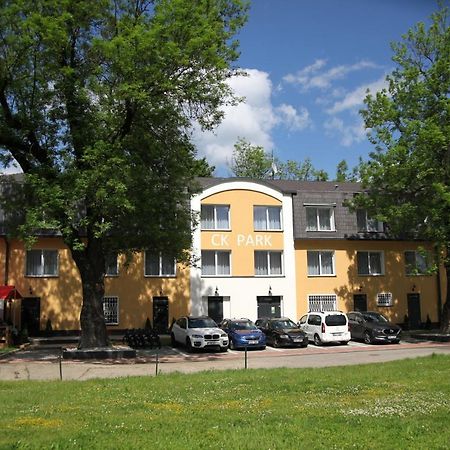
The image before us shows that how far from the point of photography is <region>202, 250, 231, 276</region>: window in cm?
3503

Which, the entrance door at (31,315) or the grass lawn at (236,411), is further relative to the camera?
the entrance door at (31,315)

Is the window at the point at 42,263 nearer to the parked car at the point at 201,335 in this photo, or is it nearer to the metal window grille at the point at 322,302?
the parked car at the point at 201,335

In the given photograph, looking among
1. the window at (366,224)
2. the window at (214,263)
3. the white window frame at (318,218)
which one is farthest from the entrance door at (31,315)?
the window at (366,224)

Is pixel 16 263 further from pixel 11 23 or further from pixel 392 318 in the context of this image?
pixel 392 318

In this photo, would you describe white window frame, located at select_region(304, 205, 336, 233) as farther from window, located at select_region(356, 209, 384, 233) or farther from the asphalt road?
the asphalt road

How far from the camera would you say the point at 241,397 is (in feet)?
37.6

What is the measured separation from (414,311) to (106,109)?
1038 inches

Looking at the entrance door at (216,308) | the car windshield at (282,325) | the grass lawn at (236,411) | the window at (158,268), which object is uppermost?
the window at (158,268)

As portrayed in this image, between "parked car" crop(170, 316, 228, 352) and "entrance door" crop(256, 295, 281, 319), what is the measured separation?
8407mm

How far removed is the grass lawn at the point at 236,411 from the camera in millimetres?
7207

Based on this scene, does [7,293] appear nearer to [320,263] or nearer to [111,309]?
[111,309]

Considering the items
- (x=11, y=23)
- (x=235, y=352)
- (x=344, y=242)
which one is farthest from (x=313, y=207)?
(x=11, y=23)

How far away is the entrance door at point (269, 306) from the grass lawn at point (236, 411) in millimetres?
19787

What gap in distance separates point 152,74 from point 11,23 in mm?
5576
